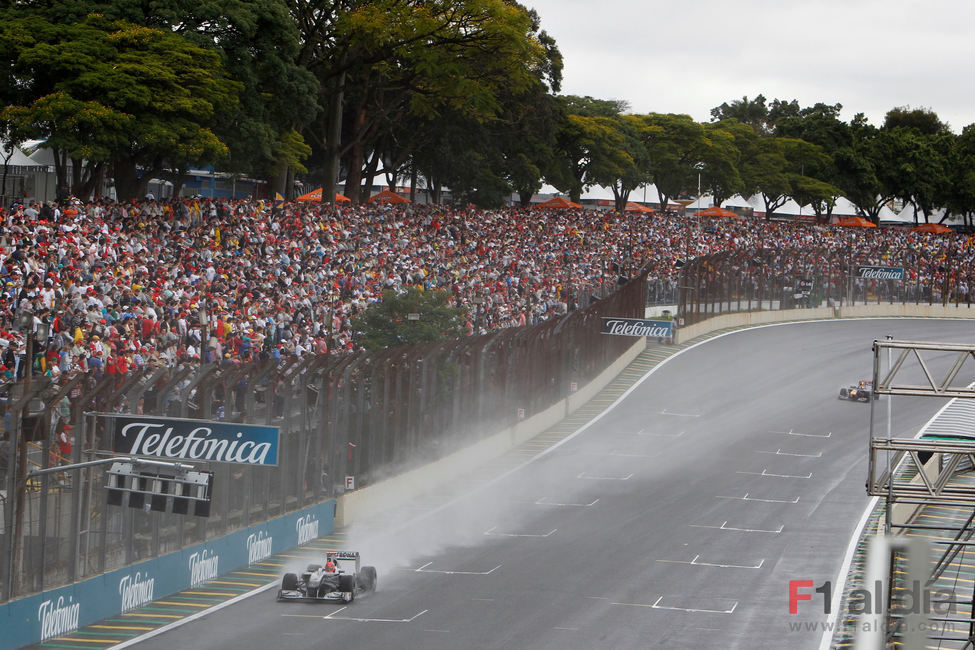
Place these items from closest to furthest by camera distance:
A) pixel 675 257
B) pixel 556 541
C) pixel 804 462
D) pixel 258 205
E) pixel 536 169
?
pixel 556 541
pixel 804 462
pixel 258 205
pixel 675 257
pixel 536 169

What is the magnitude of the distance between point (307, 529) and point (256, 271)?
37.4 feet

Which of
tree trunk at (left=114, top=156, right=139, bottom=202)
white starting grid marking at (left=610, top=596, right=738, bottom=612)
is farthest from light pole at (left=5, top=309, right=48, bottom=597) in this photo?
tree trunk at (left=114, top=156, right=139, bottom=202)

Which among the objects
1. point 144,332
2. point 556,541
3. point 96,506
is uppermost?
point 144,332

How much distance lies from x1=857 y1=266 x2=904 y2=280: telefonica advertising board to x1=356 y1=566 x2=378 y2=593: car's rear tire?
178ft

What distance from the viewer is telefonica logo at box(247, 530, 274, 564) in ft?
73.4

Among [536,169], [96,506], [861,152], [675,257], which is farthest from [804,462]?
[861,152]

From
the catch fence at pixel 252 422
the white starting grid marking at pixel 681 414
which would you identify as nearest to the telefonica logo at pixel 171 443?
the catch fence at pixel 252 422

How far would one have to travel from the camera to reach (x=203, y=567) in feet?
68.5

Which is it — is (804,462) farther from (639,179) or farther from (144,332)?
(639,179)

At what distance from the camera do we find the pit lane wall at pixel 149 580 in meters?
16.3

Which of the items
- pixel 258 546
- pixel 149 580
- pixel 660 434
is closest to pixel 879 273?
pixel 660 434

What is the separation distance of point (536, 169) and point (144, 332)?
45271mm

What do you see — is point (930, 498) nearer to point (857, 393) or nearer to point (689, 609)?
point (689, 609)

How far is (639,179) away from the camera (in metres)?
87.1
